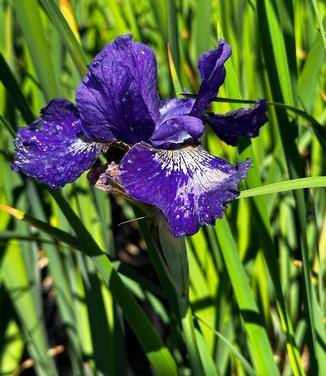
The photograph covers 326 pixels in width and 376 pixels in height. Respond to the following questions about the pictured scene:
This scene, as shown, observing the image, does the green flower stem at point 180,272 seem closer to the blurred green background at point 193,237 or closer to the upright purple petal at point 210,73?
the blurred green background at point 193,237

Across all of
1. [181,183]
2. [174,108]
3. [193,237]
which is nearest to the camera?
[181,183]

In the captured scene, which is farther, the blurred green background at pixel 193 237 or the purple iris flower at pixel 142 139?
the blurred green background at pixel 193 237

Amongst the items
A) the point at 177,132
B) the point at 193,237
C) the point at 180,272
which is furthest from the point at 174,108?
the point at 193,237

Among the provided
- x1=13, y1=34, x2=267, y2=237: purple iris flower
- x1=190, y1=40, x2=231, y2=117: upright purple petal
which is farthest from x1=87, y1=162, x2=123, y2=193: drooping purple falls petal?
x1=190, y1=40, x2=231, y2=117: upright purple petal

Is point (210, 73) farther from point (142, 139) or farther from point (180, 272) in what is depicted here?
point (180, 272)

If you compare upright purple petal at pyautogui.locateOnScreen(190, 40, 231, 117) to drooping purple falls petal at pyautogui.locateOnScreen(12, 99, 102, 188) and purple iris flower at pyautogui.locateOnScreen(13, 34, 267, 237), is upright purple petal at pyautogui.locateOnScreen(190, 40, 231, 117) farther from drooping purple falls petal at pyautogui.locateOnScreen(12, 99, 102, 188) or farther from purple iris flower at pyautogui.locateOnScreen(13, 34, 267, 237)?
drooping purple falls petal at pyautogui.locateOnScreen(12, 99, 102, 188)

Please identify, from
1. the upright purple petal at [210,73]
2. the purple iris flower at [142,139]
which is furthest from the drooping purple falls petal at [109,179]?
the upright purple petal at [210,73]
